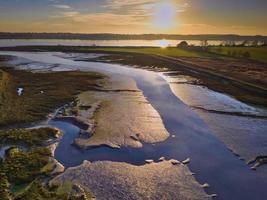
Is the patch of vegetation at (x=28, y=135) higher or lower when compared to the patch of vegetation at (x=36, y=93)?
lower

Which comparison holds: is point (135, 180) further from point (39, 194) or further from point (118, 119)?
point (118, 119)

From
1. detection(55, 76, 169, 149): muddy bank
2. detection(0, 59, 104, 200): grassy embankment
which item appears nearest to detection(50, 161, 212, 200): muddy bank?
detection(0, 59, 104, 200): grassy embankment

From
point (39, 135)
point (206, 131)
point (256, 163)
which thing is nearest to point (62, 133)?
point (39, 135)

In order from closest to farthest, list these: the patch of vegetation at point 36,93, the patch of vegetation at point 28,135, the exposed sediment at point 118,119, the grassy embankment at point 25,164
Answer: the grassy embankment at point 25,164, the patch of vegetation at point 28,135, the exposed sediment at point 118,119, the patch of vegetation at point 36,93

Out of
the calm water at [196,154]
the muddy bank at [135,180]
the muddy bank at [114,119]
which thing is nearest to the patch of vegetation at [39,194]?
the muddy bank at [135,180]

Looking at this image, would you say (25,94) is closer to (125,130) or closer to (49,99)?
(49,99)

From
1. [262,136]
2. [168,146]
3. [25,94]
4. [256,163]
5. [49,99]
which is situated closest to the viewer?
[256,163]

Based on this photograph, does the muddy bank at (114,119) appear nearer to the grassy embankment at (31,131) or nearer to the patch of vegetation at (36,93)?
the patch of vegetation at (36,93)
